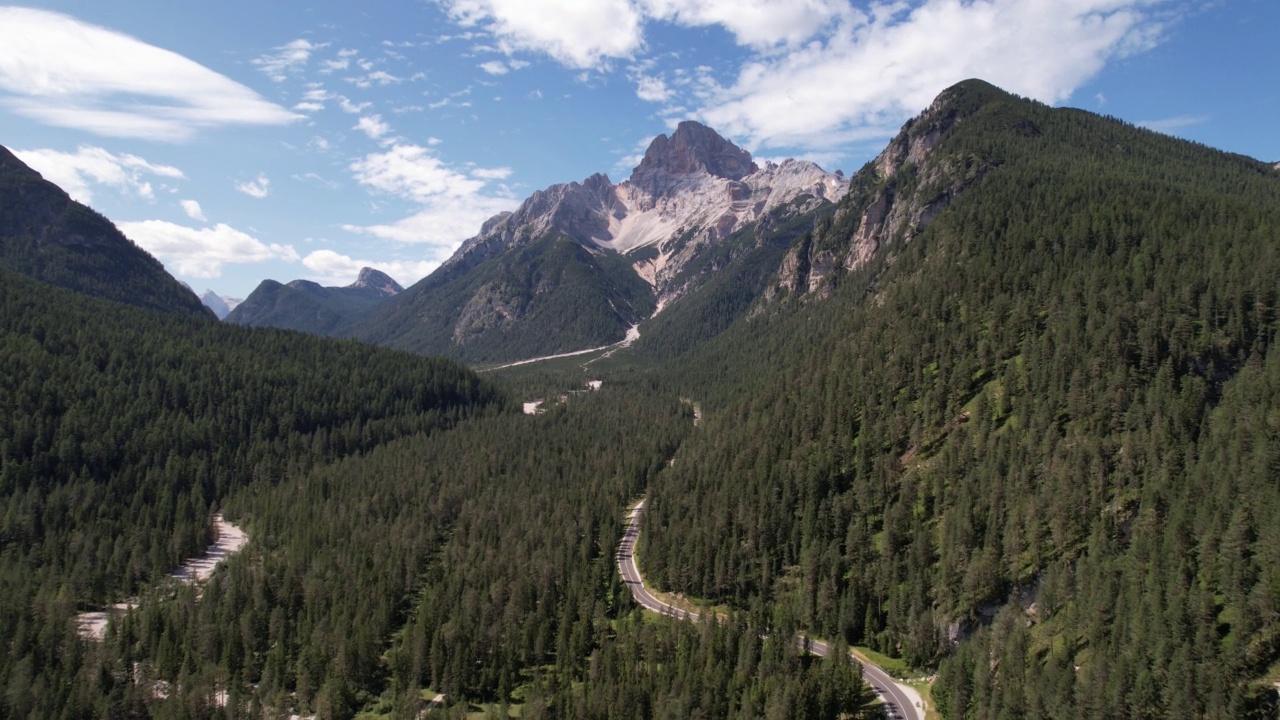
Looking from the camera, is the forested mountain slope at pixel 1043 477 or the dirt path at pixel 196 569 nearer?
the forested mountain slope at pixel 1043 477

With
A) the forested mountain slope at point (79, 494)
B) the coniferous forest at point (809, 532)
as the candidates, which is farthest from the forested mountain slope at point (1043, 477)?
the forested mountain slope at point (79, 494)

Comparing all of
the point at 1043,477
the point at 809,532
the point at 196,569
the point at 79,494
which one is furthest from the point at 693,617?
the point at 79,494

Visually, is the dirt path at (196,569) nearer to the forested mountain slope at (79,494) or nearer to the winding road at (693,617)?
the forested mountain slope at (79,494)

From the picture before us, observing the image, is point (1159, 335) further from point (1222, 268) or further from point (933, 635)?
point (933, 635)

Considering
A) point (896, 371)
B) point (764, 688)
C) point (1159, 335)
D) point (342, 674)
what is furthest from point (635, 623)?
point (1159, 335)

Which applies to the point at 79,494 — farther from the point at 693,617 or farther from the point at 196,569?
the point at 693,617
